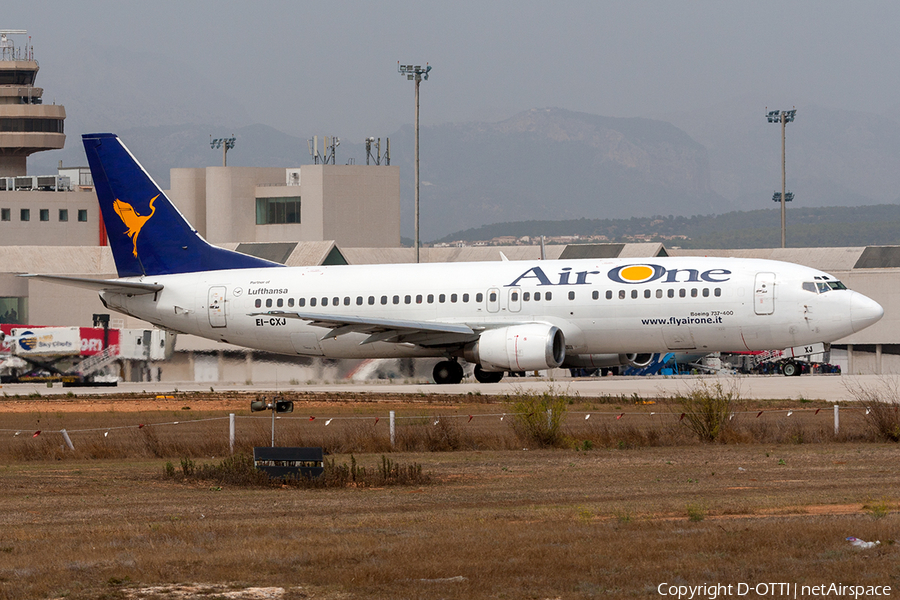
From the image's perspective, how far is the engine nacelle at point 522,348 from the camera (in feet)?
127

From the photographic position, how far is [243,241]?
118625 mm

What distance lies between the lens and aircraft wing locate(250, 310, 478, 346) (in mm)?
39812

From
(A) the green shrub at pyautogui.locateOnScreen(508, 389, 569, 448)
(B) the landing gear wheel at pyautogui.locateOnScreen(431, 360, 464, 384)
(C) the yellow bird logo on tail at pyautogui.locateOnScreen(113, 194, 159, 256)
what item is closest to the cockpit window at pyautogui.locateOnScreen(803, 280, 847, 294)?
(B) the landing gear wheel at pyautogui.locateOnScreen(431, 360, 464, 384)

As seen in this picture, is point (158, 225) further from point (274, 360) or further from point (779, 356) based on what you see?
point (779, 356)

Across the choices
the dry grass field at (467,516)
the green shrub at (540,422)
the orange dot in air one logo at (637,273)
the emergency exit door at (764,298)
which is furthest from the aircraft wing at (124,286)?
the emergency exit door at (764,298)

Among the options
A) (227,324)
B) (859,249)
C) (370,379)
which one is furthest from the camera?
(859,249)

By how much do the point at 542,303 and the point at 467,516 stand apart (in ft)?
82.0

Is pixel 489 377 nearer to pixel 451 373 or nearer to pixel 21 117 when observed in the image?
pixel 451 373

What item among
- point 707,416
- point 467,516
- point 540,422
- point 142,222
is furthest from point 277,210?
point 467,516

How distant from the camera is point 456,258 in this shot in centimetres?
9531

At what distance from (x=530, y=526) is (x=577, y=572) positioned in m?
2.60

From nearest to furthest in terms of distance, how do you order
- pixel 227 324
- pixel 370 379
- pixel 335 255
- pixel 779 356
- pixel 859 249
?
1. pixel 227 324
2. pixel 370 379
3. pixel 779 356
4. pixel 335 255
5. pixel 859 249

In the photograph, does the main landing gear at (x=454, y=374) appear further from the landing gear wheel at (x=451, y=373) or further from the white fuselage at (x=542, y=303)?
the white fuselage at (x=542, y=303)

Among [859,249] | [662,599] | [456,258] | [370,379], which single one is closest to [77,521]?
[662,599]
